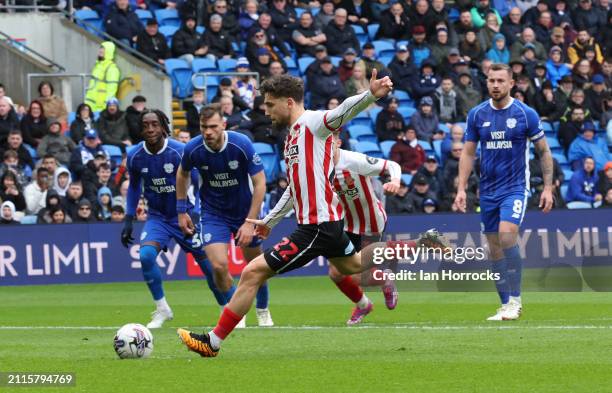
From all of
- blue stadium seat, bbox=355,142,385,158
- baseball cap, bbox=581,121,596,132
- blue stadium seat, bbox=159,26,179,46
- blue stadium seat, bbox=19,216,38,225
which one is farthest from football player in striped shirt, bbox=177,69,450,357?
blue stadium seat, bbox=159,26,179,46

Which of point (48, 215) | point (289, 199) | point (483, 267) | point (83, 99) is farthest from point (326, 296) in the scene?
point (83, 99)

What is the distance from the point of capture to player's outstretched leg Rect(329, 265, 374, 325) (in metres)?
13.9

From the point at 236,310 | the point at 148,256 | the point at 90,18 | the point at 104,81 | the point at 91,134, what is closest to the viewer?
the point at 236,310

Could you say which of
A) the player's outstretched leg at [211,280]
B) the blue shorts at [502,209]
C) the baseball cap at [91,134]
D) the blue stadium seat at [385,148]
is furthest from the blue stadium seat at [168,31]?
the blue shorts at [502,209]

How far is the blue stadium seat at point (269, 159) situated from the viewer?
25609 mm

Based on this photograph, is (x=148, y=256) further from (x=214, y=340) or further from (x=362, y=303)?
(x=214, y=340)

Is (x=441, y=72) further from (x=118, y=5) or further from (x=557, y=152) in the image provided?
(x=118, y=5)

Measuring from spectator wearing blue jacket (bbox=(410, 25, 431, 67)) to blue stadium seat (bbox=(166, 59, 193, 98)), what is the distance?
4.82m

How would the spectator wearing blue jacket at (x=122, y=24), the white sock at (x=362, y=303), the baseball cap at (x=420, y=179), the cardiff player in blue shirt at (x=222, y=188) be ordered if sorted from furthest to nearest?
the spectator wearing blue jacket at (x=122, y=24)
the baseball cap at (x=420, y=179)
the white sock at (x=362, y=303)
the cardiff player in blue shirt at (x=222, y=188)

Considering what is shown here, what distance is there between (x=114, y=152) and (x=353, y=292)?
11677 millimetres

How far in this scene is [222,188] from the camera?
1413cm

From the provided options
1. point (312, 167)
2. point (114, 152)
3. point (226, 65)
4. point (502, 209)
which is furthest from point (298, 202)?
point (226, 65)

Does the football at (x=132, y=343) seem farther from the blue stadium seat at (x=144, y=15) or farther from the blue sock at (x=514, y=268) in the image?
the blue stadium seat at (x=144, y=15)

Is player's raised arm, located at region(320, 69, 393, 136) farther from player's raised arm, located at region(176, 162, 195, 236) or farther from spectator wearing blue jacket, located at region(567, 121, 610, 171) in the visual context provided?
spectator wearing blue jacket, located at region(567, 121, 610, 171)
